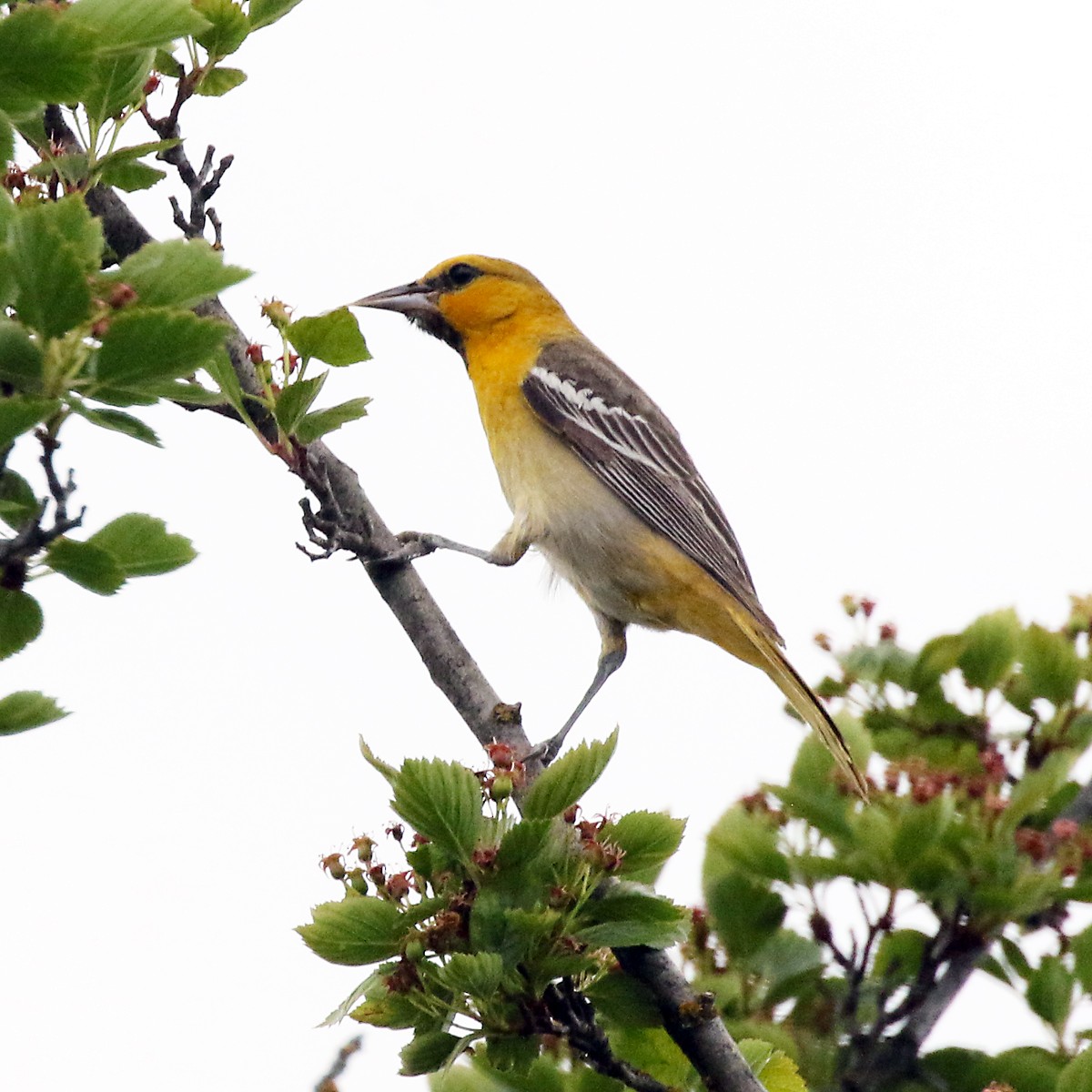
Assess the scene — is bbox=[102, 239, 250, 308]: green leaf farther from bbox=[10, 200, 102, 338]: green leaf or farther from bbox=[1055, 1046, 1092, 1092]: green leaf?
bbox=[1055, 1046, 1092, 1092]: green leaf

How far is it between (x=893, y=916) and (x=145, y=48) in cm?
269

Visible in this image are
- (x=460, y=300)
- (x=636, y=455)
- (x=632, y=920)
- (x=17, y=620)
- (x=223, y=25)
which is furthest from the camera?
(x=460, y=300)

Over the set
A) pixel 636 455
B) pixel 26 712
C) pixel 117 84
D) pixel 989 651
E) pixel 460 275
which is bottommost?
pixel 989 651

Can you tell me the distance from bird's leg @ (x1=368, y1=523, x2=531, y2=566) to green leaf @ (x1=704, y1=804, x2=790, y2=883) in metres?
1.18

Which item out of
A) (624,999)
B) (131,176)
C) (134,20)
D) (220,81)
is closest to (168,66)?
(220,81)

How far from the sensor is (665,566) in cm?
603

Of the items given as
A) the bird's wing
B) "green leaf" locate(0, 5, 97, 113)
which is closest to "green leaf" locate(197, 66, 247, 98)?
"green leaf" locate(0, 5, 97, 113)

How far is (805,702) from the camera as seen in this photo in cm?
519

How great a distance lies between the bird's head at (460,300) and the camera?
6.83 m

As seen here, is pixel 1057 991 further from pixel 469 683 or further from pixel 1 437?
pixel 1 437

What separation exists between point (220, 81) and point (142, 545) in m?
1.38

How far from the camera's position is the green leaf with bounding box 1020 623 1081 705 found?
4422 mm

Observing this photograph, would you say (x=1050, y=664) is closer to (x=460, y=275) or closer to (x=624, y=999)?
(x=624, y=999)

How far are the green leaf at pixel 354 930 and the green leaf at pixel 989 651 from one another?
222cm
